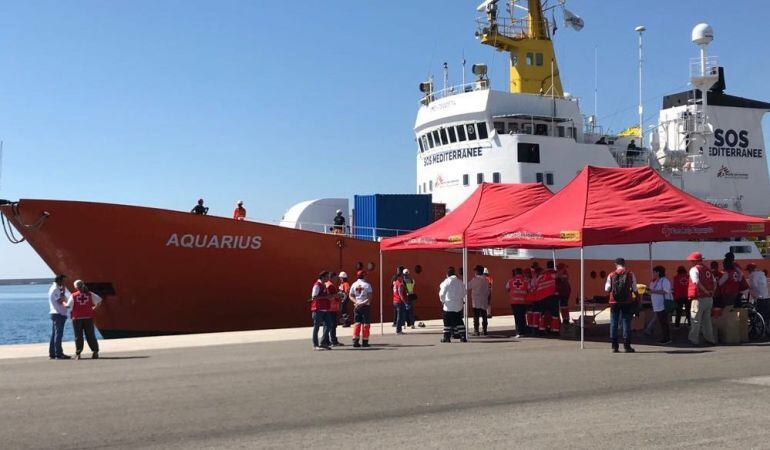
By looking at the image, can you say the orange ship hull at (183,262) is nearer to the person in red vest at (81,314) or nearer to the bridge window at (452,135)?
the person in red vest at (81,314)

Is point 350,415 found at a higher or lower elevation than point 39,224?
lower

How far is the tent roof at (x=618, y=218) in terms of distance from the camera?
13195mm

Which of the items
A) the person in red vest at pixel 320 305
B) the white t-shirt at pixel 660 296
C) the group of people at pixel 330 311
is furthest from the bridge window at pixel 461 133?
the person in red vest at pixel 320 305

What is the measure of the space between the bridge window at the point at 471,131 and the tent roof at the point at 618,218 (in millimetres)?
9762

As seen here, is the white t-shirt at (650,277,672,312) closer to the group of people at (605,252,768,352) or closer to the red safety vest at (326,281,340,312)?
the group of people at (605,252,768,352)

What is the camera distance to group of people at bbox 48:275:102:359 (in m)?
13.2

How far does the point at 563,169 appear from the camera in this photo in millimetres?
24656

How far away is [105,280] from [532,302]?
9.49 m

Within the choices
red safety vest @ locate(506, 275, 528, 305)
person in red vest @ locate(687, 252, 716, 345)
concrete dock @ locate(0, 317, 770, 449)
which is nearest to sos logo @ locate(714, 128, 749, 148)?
red safety vest @ locate(506, 275, 528, 305)

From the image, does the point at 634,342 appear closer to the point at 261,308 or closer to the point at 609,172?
the point at 609,172

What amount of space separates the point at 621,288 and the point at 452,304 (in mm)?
3514

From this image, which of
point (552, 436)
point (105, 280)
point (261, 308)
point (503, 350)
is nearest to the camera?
point (552, 436)

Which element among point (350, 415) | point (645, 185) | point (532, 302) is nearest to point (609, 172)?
point (645, 185)

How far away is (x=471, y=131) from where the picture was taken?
24.8m
